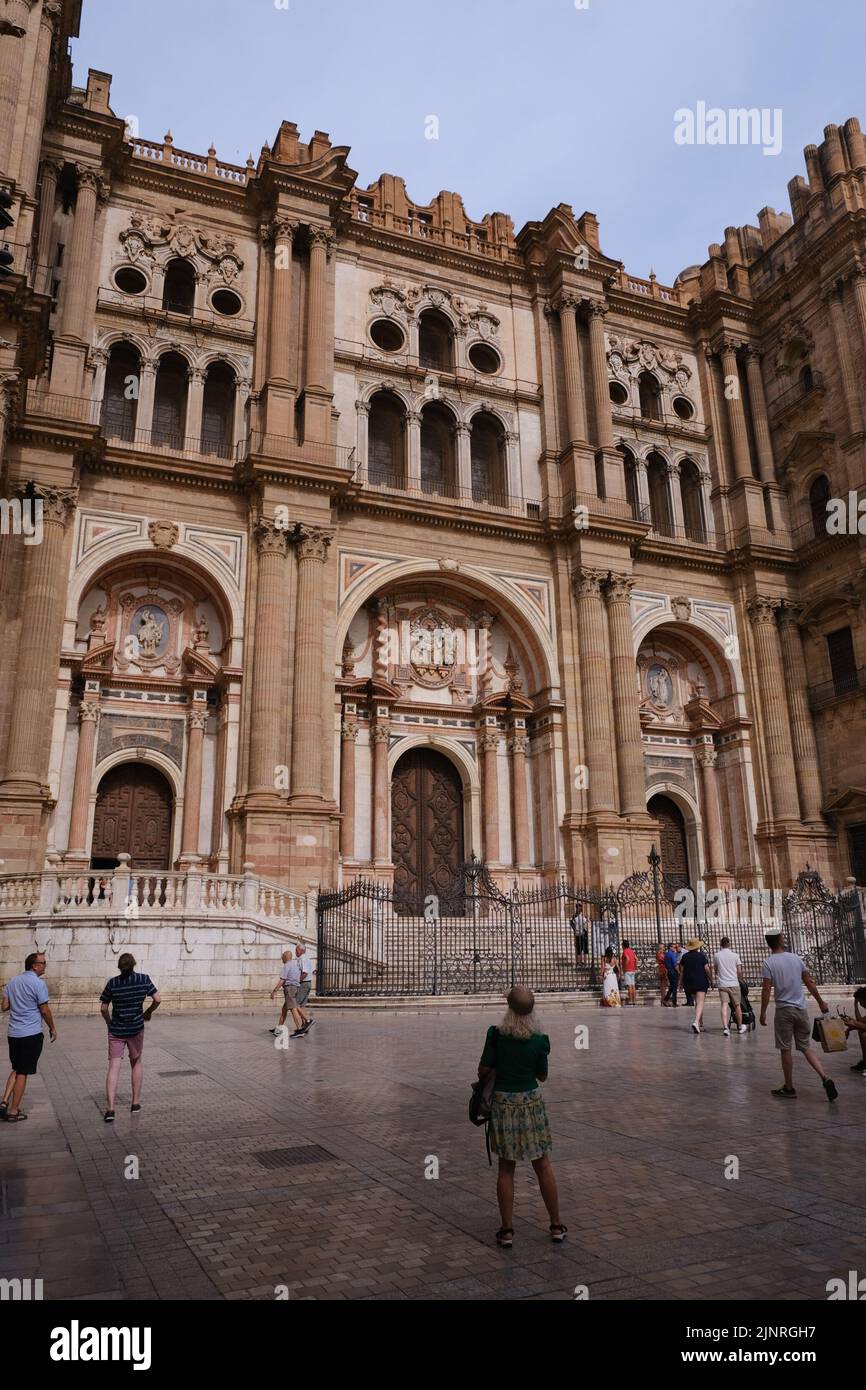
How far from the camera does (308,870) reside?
2389 centimetres

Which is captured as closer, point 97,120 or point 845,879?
point 97,120

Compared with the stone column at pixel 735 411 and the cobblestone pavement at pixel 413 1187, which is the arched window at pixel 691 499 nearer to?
the stone column at pixel 735 411

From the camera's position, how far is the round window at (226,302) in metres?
30.1

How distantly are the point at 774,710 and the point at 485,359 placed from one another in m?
15.4

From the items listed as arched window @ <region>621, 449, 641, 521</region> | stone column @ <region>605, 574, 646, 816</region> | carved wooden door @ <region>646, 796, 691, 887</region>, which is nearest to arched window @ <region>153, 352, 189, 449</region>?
stone column @ <region>605, 574, 646, 816</region>

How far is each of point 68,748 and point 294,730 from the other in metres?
5.71

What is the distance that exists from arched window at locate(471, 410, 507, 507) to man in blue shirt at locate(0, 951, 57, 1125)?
2516cm

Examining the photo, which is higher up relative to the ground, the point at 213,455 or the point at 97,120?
the point at 97,120

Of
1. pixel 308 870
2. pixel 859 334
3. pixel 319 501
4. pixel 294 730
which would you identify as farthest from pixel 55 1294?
pixel 859 334

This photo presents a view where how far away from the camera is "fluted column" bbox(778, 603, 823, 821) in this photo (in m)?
31.5

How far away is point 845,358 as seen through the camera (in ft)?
108

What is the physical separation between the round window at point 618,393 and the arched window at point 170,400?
50.2 ft

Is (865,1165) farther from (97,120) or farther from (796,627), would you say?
(97,120)

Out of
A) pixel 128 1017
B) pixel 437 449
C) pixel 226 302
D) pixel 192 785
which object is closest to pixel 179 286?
pixel 226 302
